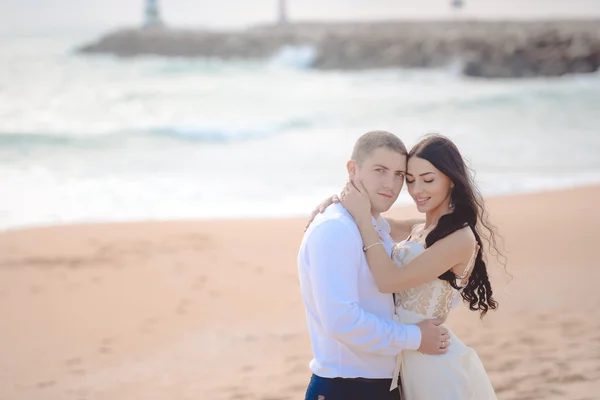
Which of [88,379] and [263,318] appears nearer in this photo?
[88,379]

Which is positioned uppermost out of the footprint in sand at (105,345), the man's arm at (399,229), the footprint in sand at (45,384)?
the man's arm at (399,229)

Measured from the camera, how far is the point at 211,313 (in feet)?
22.0

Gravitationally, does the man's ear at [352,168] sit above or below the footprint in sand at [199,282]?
above

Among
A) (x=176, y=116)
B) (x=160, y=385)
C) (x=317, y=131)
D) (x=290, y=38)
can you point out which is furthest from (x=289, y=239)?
(x=290, y=38)

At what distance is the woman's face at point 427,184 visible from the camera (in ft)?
9.48

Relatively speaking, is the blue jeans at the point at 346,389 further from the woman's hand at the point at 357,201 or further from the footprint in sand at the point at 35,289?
the footprint in sand at the point at 35,289

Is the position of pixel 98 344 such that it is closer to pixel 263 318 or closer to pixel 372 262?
pixel 263 318

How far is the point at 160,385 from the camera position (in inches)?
208

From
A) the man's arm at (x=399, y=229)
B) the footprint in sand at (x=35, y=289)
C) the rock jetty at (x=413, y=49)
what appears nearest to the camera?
the man's arm at (x=399, y=229)

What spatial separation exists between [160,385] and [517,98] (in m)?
25.7

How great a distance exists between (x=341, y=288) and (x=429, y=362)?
1.74 feet

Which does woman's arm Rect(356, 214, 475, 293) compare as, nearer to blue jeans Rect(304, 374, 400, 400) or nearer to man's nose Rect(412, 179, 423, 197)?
man's nose Rect(412, 179, 423, 197)

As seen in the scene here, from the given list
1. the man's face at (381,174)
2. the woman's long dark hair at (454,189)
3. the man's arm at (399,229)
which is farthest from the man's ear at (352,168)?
the man's arm at (399,229)

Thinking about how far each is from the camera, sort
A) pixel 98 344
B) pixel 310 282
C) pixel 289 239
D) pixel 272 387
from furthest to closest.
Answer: pixel 289 239 < pixel 98 344 < pixel 272 387 < pixel 310 282
